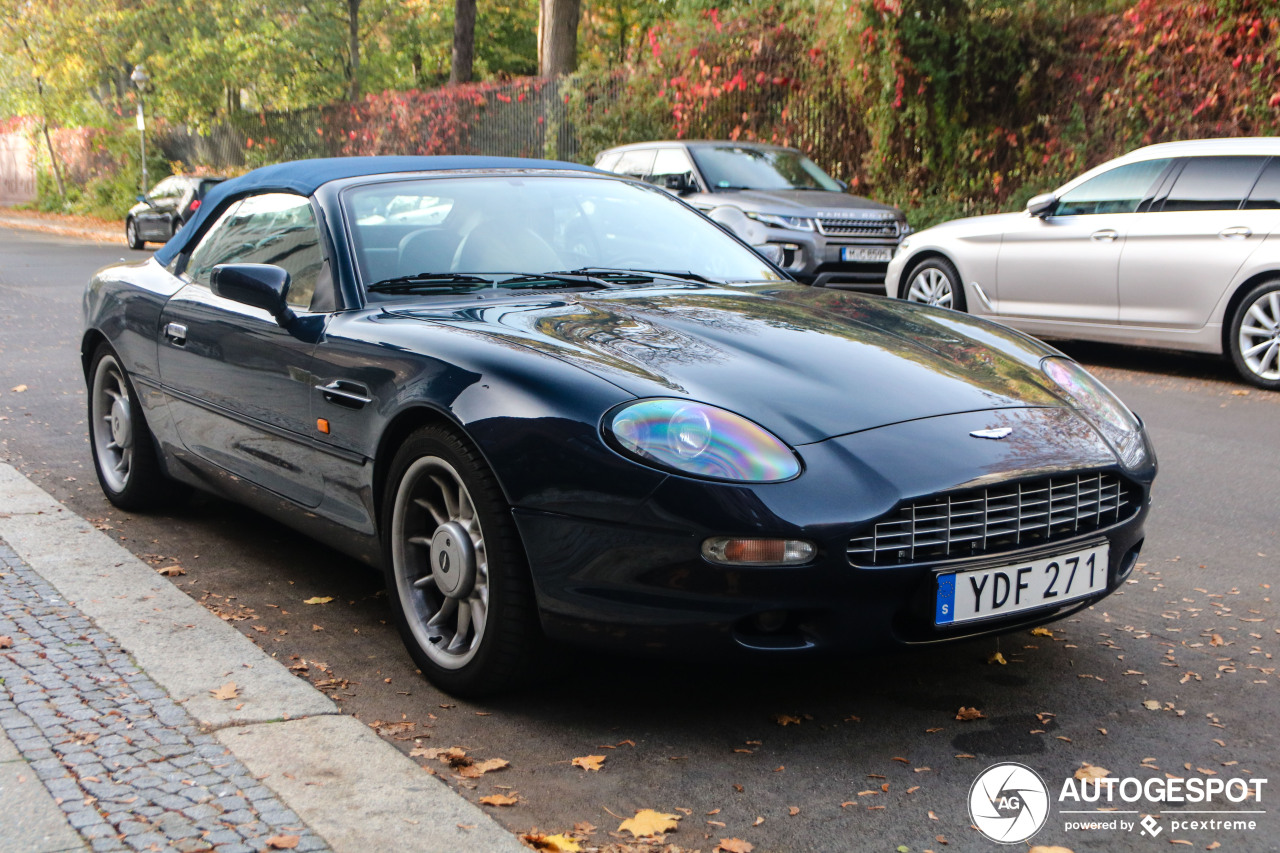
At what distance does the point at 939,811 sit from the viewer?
2854 mm

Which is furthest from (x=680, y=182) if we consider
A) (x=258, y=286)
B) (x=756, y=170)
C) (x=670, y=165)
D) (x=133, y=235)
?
(x=133, y=235)

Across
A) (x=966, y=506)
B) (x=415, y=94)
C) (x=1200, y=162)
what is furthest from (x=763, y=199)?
(x=415, y=94)

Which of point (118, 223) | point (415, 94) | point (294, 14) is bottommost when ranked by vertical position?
point (118, 223)

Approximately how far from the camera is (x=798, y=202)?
1324 centimetres

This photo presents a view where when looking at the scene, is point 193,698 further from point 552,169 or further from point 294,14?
point 294,14

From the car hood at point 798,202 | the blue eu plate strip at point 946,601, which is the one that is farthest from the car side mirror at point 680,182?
the blue eu plate strip at point 946,601

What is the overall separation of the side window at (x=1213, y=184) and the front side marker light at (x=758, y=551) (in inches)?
290

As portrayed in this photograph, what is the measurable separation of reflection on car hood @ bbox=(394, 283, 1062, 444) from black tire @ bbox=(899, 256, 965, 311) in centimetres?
702

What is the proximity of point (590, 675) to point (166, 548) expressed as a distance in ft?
7.00

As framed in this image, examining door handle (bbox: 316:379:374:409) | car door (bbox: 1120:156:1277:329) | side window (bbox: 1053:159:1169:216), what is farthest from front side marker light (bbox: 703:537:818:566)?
side window (bbox: 1053:159:1169:216)

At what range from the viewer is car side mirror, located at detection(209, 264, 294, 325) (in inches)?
163

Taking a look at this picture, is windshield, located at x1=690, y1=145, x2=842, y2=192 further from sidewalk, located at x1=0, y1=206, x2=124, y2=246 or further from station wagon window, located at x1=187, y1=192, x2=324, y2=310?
sidewalk, located at x1=0, y1=206, x2=124, y2=246

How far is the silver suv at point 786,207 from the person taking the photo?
12.9 m

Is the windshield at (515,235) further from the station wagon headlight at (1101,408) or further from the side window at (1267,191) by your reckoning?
the side window at (1267,191)
